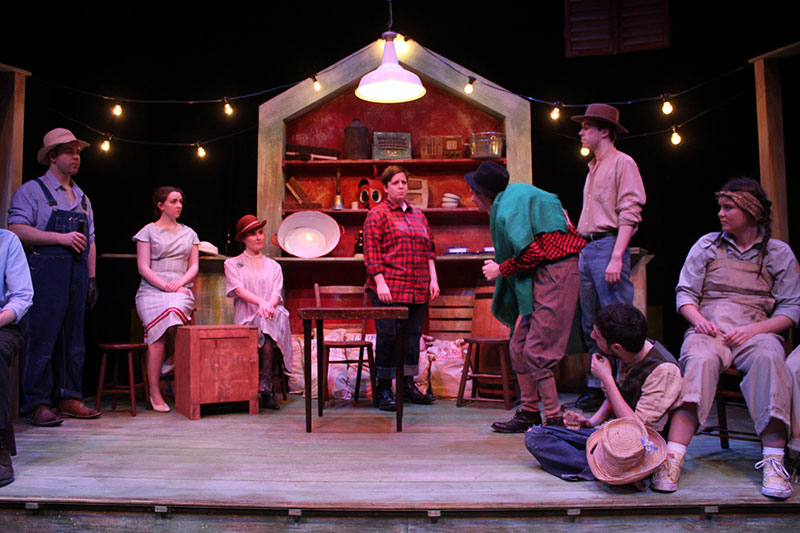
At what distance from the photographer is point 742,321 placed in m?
3.12

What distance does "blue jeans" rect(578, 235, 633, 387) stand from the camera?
4.09 meters

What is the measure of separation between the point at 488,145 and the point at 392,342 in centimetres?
257

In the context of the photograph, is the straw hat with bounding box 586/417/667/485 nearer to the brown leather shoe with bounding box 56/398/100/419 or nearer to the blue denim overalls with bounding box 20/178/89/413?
the brown leather shoe with bounding box 56/398/100/419

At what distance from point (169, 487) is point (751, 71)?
229 inches

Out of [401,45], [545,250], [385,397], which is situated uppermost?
[401,45]

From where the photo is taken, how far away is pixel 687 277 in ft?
10.9

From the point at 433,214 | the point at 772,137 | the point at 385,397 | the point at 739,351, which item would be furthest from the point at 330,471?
the point at 433,214

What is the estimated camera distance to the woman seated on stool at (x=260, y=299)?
16.3ft

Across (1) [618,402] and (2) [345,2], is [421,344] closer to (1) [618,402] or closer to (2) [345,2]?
(1) [618,402]

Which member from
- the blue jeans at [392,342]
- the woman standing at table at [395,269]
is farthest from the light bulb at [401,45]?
the blue jeans at [392,342]

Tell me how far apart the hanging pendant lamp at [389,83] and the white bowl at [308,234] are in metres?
1.59

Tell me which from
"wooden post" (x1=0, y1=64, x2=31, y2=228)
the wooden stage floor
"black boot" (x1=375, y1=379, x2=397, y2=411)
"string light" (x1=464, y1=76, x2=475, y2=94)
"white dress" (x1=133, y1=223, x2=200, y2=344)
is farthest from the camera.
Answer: "string light" (x1=464, y1=76, x2=475, y2=94)

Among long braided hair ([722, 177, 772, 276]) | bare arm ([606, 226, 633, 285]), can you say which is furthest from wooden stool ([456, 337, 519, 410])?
long braided hair ([722, 177, 772, 276])

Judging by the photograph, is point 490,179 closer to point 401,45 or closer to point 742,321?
point 742,321
